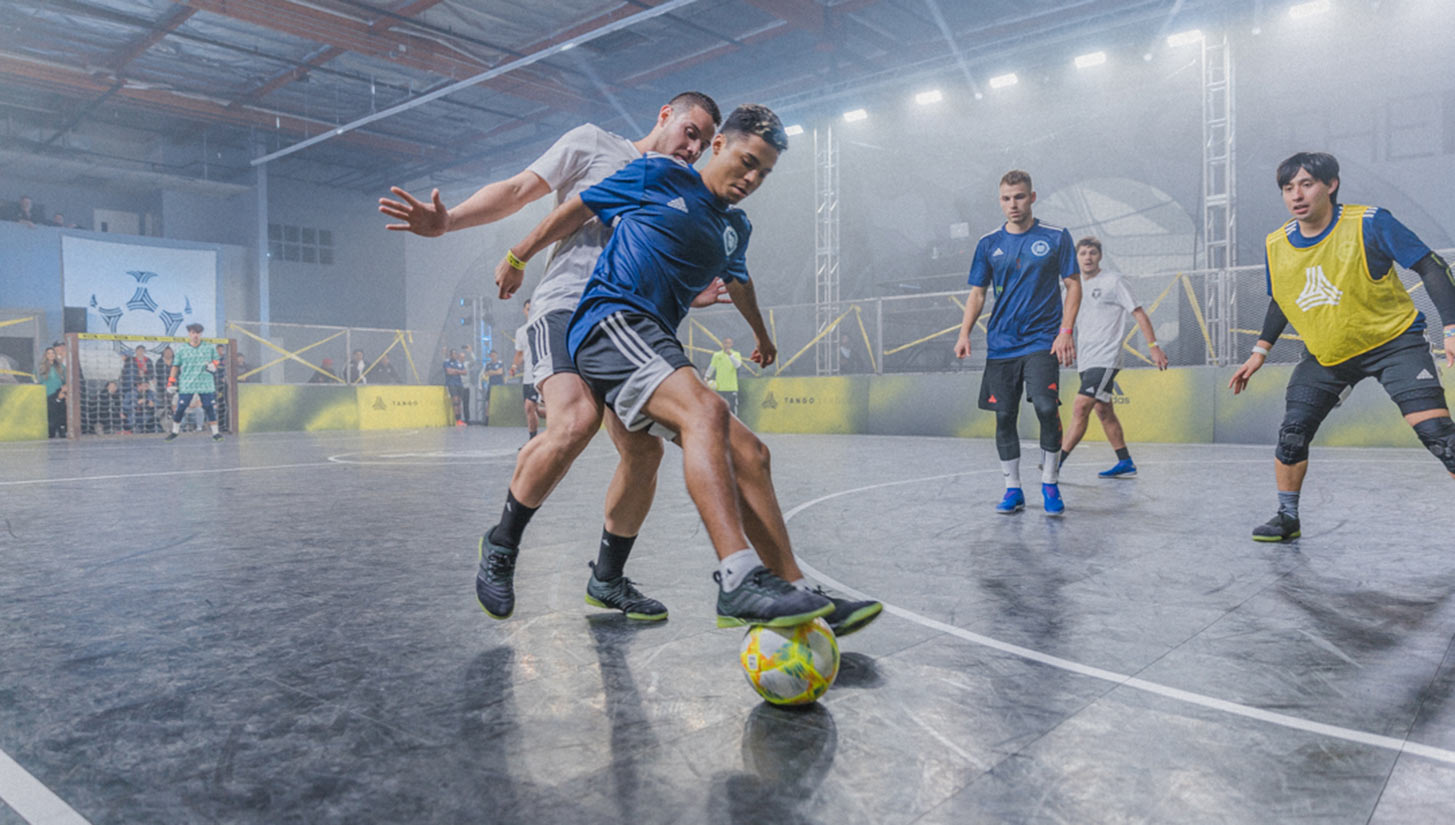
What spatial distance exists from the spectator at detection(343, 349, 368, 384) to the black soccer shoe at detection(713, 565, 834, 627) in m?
19.8

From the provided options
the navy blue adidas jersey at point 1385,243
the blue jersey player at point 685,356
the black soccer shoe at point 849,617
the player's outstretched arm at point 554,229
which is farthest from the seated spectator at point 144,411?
the navy blue adidas jersey at point 1385,243

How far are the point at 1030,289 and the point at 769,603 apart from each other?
391 cm

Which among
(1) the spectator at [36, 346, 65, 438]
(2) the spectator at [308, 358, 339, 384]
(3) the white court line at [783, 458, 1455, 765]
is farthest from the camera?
(2) the spectator at [308, 358, 339, 384]

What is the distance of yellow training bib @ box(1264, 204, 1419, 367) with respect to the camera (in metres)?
4.00

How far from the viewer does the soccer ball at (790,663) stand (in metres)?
2.04

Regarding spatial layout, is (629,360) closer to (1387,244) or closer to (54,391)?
(1387,244)

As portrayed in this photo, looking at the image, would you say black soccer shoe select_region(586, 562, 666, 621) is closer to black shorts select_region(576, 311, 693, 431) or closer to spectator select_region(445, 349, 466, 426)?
black shorts select_region(576, 311, 693, 431)

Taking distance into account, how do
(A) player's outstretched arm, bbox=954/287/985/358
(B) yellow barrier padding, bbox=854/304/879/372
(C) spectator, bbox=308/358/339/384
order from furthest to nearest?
(C) spectator, bbox=308/358/339/384 → (B) yellow barrier padding, bbox=854/304/879/372 → (A) player's outstretched arm, bbox=954/287/985/358

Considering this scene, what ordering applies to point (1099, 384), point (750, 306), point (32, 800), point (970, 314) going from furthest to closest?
point (1099, 384)
point (970, 314)
point (750, 306)
point (32, 800)

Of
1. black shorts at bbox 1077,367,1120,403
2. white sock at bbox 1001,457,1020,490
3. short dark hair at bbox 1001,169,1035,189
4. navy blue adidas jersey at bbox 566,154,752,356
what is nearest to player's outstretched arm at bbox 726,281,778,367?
navy blue adidas jersey at bbox 566,154,752,356

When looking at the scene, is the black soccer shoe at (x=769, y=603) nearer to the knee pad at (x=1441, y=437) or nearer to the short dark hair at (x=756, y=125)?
the short dark hair at (x=756, y=125)

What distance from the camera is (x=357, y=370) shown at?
68.1 ft

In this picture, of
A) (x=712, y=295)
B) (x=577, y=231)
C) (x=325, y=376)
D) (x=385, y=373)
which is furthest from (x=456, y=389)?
(x=577, y=231)

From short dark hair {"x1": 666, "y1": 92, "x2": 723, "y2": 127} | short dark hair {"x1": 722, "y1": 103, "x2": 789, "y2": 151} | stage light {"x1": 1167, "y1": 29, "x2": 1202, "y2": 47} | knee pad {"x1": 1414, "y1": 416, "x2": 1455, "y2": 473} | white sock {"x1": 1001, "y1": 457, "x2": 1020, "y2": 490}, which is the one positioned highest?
stage light {"x1": 1167, "y1": 29, "x2": 1202, "y2": 47}
